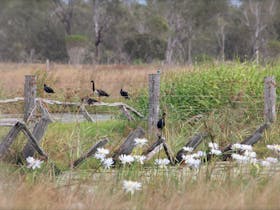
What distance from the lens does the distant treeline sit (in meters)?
50.0

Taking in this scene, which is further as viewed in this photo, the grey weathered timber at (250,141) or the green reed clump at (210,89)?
the green reed clump at (210,89)

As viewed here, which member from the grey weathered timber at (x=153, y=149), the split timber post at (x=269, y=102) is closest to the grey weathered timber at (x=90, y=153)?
the grey weathered timber at (x=153, y=149)

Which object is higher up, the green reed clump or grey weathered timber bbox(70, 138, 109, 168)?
the green reed clump

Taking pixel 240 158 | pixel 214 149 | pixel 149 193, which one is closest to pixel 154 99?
pixel 214 149

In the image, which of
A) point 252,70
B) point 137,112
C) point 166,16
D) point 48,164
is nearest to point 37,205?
point 48,164

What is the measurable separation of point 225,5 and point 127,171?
4835 centimetres

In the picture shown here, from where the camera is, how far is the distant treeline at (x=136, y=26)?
164ft

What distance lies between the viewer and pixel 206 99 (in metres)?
12.6

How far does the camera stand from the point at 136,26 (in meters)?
53.3

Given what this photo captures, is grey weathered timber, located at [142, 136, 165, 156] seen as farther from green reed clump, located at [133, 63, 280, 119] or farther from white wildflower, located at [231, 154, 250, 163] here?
green reed clump, located at [133, 63, 280, 119]

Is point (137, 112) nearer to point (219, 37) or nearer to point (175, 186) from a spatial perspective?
point (175, 186)

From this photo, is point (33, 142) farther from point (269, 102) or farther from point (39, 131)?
point (269, 102)

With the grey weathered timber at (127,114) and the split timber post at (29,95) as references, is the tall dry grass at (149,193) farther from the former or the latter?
the grey weathered timber at (127,114)

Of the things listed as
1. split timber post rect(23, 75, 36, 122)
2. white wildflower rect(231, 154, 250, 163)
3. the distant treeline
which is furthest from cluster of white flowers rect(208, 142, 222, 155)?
the distant treeline
